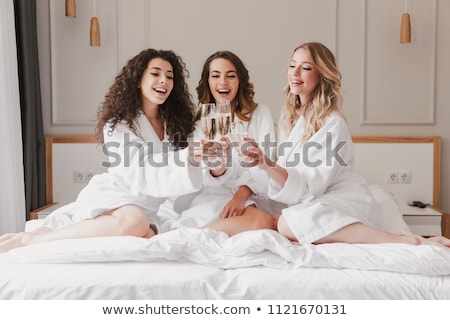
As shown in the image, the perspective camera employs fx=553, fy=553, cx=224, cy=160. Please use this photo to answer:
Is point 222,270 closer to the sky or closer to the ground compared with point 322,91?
closer to the ground

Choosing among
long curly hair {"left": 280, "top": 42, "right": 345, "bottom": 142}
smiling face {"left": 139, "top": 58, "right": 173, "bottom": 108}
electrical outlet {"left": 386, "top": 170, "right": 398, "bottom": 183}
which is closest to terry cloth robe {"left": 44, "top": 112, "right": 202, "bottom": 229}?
smiling face {"left": 139, "top": 58, "right": 173, "bottom": 108}

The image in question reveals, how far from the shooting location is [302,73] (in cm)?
252

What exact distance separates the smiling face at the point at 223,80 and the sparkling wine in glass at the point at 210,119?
96 cm

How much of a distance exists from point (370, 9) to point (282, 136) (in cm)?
172

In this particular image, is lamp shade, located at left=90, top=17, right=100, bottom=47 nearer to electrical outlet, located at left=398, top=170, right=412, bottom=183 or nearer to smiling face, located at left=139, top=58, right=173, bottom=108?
smiling face, located at left=139, top=58, right=173, bottom=108

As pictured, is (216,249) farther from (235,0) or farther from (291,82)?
(235,0)

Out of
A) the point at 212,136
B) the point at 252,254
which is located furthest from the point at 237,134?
the point at 252,254

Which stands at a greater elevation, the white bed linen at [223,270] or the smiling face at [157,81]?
the smiling face at [157,81]

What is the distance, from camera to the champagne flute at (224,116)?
1.86m

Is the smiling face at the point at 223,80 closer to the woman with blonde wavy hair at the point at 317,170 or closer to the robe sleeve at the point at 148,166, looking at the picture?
the woman with blonde wavy hair at the point at 317,170

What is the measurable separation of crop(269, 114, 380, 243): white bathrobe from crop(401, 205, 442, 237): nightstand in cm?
105

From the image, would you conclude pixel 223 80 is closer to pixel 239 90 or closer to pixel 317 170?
pixel 239 90

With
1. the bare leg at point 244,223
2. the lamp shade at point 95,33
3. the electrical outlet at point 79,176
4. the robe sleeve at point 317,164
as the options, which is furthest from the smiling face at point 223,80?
the electrical outlet at point 79,176

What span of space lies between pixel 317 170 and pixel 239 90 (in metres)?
0.81
